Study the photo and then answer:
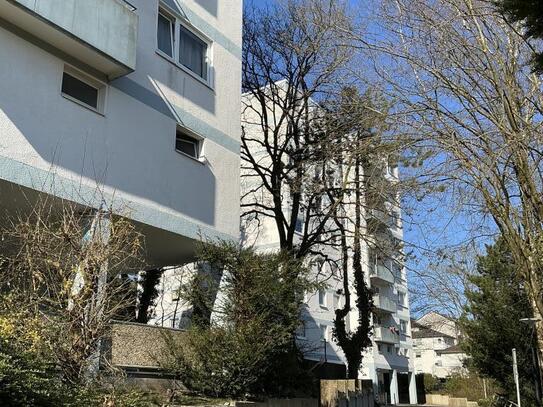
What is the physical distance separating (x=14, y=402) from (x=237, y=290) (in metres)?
6.08

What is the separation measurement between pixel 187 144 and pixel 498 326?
15.5 metres

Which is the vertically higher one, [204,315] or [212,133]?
[212,133]

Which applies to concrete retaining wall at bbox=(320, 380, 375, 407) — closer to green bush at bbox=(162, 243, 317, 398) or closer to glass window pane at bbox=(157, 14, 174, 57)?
green bush at bbox=(162, 243, 317, 398)

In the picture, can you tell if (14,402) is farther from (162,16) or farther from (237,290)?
(162,16)

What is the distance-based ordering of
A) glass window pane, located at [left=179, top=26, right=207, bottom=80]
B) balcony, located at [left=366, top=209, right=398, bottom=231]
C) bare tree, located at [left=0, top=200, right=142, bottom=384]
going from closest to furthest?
bare tree, located at [left=0, top=200, right=142, bottom=384] → glass window pane, located at [left=179, top=26, right=207, bottom=80] → balcony, located at [left=366, top=209, right=398, bottom=231]

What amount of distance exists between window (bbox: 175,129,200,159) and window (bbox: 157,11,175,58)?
2.02m

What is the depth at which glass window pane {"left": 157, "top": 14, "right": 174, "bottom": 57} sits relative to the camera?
14883 millimetres

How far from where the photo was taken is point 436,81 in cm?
1226

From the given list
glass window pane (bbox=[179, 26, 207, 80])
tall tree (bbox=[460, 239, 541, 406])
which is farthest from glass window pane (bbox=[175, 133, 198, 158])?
tall tree (bbox=[460, 239, 541, 406])

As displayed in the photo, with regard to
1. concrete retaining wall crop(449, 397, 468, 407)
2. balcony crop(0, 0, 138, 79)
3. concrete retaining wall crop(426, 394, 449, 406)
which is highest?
balcony crop(0, 0, 138, 79)

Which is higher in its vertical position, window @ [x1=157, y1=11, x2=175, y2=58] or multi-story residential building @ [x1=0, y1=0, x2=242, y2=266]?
window @ [x1=157, y1=11, x2=175, y2=58]

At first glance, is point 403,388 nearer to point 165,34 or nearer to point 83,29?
point 165,34

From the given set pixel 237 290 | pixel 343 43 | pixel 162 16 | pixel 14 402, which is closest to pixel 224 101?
pixel 162 16

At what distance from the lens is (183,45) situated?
15680 millimetres
